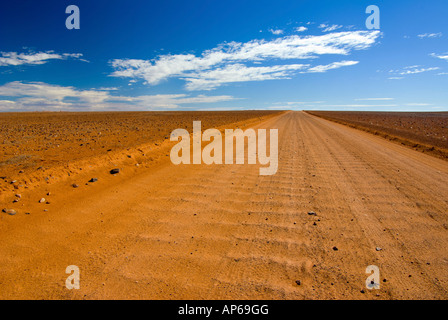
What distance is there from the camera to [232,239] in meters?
3.28

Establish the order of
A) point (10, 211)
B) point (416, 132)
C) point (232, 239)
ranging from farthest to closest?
point (416, 132), point (10, 211), point (232, 239)

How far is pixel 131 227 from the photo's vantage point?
11.9ft

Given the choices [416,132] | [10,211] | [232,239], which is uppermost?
[416,132]

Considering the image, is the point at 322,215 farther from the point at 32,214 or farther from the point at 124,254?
the point at 32,214

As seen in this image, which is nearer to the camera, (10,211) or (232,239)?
(232,239)

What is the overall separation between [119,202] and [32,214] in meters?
1.37

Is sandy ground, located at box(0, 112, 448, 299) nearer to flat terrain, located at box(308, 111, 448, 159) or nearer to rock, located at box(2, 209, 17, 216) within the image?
rock, located at box(2, 209, 17, 216)

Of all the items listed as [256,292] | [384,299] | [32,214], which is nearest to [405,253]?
[384,299]

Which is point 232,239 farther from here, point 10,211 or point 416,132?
point 416,132

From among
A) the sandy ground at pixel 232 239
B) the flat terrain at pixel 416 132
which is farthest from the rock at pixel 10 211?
the flat terrain at pixel 416 132

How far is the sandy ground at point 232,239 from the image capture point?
2422 mm

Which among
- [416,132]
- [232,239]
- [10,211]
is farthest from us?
[416,132]

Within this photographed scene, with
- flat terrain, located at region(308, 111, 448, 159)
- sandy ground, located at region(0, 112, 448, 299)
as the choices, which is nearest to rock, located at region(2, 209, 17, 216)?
sandy ground, located at region(0, 112, 448, 299)

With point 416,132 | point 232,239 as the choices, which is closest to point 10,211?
point 232,239
